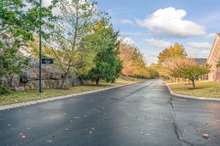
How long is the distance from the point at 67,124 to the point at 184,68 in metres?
33.1

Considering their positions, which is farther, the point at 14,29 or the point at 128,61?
the point at 128,61

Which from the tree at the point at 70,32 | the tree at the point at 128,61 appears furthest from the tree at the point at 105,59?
the tree at the point at 128,61

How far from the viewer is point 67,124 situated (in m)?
12.2

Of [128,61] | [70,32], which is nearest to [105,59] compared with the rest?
[70,32]

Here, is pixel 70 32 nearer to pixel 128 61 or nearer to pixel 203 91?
pixel 203 91

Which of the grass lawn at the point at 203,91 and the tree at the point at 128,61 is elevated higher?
the tree at the point at 128,61

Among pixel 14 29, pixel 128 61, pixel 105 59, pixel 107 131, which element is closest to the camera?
pixel 107 131

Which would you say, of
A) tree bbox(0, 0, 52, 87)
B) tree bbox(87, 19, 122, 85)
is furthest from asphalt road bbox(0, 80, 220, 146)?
tree bbox(87, 19, 122, 85)

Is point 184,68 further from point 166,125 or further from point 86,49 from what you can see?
point 166,125

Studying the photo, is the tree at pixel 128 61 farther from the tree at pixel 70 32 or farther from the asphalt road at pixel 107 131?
the asphalt road at pixel 107 131

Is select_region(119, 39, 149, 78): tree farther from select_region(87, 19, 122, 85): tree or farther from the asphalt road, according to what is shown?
the asphalt road

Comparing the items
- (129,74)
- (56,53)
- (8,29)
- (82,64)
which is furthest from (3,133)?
(129,74)

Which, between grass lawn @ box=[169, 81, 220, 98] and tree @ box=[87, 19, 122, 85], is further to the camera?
tree @ box=[87, 19, 122, 85]

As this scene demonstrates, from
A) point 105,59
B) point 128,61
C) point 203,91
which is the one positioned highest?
point 128,61
